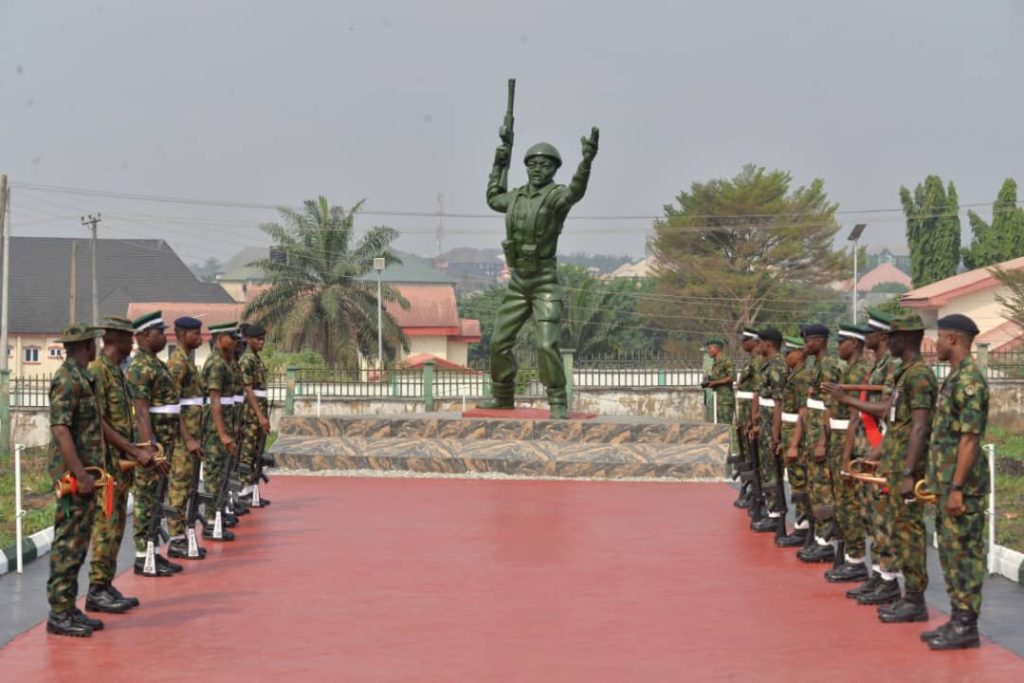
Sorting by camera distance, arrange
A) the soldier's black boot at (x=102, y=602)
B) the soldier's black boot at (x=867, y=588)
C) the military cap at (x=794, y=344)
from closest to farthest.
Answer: the soldier's black boot at (x=102, y=602) < the soldier's black boot at (x=867, y=588) < the military cap at (x=794, y=344)

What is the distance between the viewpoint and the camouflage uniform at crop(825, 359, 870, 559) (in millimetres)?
10070

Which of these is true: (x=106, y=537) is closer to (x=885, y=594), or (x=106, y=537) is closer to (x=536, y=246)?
(x=885, y=594)

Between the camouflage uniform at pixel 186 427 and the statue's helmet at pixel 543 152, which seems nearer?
the camouflage uniform at pixel 186 427

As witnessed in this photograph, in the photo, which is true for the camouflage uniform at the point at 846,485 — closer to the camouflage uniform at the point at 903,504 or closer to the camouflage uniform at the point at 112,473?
the camouflage uniform at the point at 903,504

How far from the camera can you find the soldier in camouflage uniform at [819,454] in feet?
34.7

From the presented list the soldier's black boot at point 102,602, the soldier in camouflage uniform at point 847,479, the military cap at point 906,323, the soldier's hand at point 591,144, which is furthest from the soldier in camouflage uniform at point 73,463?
the soldier's hand at point 591,144

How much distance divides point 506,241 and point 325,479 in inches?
149

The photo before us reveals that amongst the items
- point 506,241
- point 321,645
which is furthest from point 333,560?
point 506,241

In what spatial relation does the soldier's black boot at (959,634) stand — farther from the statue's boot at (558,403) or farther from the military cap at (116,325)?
the statue's boot at (558,403)

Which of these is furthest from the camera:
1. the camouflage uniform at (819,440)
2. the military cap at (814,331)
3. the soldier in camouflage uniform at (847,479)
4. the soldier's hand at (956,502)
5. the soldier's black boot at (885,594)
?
the military cap at (814,331)

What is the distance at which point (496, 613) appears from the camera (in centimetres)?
889

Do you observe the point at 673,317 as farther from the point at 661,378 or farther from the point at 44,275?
the point at 661,378

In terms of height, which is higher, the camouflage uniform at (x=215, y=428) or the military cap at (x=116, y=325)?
the military cap at (x=116, y=325)

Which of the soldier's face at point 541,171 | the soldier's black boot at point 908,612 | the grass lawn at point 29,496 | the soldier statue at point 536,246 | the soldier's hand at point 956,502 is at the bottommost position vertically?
the grass lawn at point 29,496
